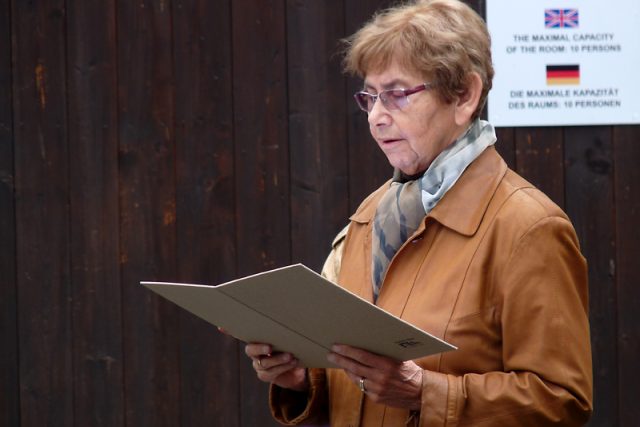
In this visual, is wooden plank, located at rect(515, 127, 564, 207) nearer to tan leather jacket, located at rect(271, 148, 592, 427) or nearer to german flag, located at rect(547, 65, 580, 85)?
german flag, located at rect(547, 65, 580, 85)

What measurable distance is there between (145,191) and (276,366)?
A: 86.5 inches

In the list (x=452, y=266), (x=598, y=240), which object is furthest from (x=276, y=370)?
(x=598, y=240)

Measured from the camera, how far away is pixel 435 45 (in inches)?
84.6

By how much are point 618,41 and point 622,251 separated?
84 centimetres

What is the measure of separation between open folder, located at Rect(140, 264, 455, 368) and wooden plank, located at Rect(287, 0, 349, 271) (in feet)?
7.25

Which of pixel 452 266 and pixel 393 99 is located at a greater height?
pixel 393 99

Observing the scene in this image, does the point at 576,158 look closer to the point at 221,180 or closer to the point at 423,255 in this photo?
the point at 221,180

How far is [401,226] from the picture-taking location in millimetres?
2260

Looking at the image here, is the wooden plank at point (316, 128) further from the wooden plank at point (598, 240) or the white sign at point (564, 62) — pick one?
the wooden plank at point (598, 240)

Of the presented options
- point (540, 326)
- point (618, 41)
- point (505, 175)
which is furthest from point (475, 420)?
point (618, 41)

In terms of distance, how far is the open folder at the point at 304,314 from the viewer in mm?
1876

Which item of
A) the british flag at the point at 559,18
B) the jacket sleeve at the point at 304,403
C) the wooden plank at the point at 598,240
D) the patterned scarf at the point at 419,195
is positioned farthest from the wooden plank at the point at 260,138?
the patterned scarf at the point at 419,195

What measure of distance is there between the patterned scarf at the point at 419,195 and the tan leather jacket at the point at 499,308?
0.09ft

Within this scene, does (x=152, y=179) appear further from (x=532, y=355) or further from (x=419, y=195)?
(x=532, y=355)
